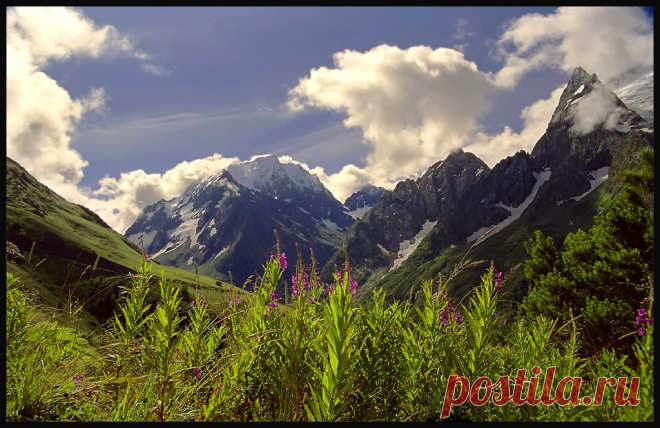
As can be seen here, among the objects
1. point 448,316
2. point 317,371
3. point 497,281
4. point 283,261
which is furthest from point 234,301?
point 497,281

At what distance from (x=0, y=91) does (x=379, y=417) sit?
181 inches

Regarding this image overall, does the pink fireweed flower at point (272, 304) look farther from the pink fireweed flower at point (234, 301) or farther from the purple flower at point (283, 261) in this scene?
the pink fireweed flower at point (234, 301)

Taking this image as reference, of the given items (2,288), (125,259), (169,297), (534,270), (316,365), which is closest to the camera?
(316,365)

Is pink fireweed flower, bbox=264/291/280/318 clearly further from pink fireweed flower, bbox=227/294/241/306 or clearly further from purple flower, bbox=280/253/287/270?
pink fireweed flower, bbox=227/294/241/306

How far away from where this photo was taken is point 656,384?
9.66 feet

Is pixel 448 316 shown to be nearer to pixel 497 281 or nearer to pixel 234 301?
pixel 497 281

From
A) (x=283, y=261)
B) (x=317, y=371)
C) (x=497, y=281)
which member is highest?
(x=497, y=281)

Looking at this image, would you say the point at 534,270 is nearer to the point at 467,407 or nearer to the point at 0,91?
the point at 467,407

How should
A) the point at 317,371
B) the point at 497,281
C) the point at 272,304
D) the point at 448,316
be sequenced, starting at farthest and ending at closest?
the point at 448,316 → the point at 272,304 → the point at 497,281 → the point at 317,371

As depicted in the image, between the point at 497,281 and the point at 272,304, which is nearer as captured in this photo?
the point at 497,281

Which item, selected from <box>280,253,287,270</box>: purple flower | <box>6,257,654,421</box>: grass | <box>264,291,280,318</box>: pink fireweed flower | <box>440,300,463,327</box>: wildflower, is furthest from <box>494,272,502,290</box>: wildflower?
<box>280,253,287,270</box>: purple flower

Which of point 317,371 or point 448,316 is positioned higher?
point 448,316

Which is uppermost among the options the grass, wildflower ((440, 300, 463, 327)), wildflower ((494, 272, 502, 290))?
wildflower ((494, 272, 502, 290))

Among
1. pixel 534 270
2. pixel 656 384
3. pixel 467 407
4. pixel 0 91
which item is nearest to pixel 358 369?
pixel 467 407
